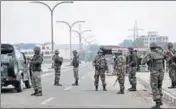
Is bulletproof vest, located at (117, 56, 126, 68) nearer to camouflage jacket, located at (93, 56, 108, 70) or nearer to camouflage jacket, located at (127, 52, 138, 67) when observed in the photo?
camouflage jacket, located at (127, 52, 138, 67)

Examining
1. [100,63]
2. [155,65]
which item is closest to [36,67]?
[100,63]

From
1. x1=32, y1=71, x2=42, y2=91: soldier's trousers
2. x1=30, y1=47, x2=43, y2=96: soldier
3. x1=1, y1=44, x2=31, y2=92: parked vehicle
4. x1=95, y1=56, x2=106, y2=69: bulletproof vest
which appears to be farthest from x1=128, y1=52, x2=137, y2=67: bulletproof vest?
x1=1, y1=44, x2=31, y2=92: parked vehicle

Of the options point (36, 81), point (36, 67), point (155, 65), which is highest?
point (155, 65)

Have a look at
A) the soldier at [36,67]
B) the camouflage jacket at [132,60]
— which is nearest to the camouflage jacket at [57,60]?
the camouflage jacket at [132,60]

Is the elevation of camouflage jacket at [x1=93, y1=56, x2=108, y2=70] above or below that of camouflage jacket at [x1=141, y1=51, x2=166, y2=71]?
below

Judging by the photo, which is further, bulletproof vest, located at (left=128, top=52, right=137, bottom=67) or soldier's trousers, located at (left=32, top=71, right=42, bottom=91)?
bulletproof vest, located at (left=128, top=52, right=137, bottom=67)

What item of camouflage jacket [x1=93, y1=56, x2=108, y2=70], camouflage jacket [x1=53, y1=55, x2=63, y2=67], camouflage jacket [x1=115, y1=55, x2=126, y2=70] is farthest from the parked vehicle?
camouflage jacket [x1=115, y1=55, x2=126, y2=70]

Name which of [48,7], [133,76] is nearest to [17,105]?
[133,76]

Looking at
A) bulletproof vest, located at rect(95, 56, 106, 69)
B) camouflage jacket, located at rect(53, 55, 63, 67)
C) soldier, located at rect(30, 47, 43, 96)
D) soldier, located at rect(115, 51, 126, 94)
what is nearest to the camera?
soldier, located at rect(30, 47, 43, 96)

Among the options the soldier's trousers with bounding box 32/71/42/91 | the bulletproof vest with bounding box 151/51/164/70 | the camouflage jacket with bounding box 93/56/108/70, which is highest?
the bulletproof vest with bounding box 151/51/164/70

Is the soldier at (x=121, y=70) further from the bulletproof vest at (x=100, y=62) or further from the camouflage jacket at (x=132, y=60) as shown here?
the bulletproof vest at (x=100, y=62)

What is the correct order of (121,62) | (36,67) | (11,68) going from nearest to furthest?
(36,67)
(121,62)
(11,68)

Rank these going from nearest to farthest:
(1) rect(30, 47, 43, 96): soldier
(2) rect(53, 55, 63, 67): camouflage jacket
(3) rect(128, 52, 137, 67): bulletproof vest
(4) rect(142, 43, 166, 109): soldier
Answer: (4) rect(142, 43, 166, 109): soldier, (1) rect(30, 47, 43, 96): soldier, (3) rect(128, 52, 137, 67): bulletproof vest, (2) rect(53, 55, 63, 67): camouflage jacket

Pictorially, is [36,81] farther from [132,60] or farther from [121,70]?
[132,60]
